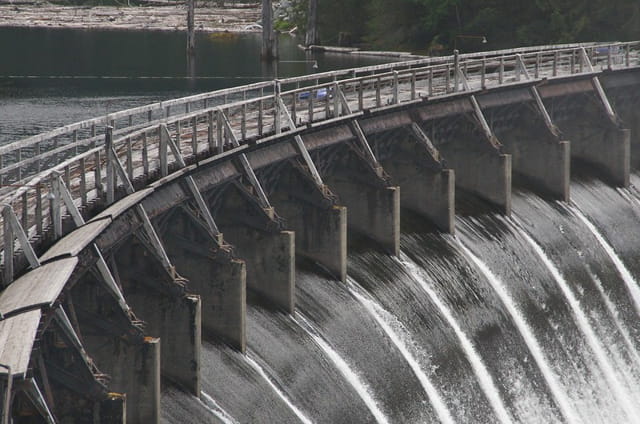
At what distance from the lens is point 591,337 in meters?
55.7

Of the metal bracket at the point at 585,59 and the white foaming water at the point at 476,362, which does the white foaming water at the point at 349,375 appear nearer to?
the white foaming water at the point at 476,362

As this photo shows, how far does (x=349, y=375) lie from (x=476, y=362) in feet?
→ 25.5

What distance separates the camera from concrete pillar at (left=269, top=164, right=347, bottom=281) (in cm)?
4544

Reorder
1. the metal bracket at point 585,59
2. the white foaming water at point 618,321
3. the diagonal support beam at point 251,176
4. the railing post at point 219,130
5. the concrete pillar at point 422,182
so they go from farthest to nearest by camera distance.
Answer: the metal bracket at point 585,59 < the white foaming water at point 618,321 < the concrete pillar at point 422,182 < the diagonal support beam at point 251,176 < the railing post at point 219,130

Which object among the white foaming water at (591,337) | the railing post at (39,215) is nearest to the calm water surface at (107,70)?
the white foaming water at (591,337)

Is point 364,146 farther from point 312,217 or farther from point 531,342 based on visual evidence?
point 531,342

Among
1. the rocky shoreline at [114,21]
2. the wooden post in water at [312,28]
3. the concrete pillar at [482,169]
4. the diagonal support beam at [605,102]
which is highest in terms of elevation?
the diagonal support beam at [605,102]

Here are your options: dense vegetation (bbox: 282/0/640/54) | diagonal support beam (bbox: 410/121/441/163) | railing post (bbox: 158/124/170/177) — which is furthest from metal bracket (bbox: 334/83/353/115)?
dense vegetation (bbox: 282/0/640/54)

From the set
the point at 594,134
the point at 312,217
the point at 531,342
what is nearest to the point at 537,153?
the point at 594,134

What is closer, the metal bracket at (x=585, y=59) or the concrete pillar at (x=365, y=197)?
the concrete pillar at (x=365, y=197)

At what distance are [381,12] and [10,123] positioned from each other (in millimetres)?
62439

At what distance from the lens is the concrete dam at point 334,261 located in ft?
96.9

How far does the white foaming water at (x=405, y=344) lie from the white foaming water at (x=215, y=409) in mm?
9944

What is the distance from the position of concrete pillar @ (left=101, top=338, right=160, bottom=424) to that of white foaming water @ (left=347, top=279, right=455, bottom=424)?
45.8 ft
